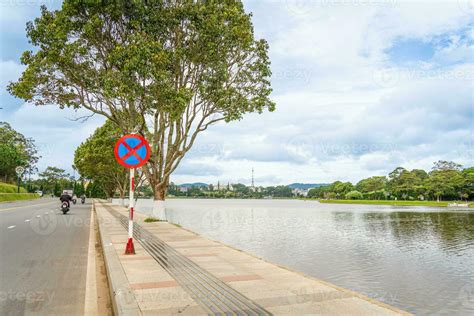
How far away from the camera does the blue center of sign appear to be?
1058 cm

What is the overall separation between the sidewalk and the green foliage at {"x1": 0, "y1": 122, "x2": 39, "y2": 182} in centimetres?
8423

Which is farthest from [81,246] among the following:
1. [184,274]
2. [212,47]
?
[212,47]

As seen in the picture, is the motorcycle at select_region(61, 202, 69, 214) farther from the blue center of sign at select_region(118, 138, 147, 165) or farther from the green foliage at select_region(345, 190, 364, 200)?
the green foliage at select_region(345, 190, 364, 200)

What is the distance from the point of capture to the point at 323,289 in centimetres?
665

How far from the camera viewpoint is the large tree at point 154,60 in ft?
58.7

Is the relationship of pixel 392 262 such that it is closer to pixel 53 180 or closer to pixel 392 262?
pixel 392 262

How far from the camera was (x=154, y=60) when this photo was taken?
57.0 feet

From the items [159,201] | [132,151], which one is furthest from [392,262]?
[159,201]

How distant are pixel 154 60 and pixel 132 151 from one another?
784cm

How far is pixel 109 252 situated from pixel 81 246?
3260mm

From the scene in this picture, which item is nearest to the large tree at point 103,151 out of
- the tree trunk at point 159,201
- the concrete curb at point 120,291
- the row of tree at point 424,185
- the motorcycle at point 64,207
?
the motorcycle at point 64,207

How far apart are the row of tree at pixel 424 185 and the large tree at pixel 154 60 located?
7837 cm

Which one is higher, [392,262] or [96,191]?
[96,191]

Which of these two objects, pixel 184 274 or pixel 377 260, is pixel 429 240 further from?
pixel 184 274
